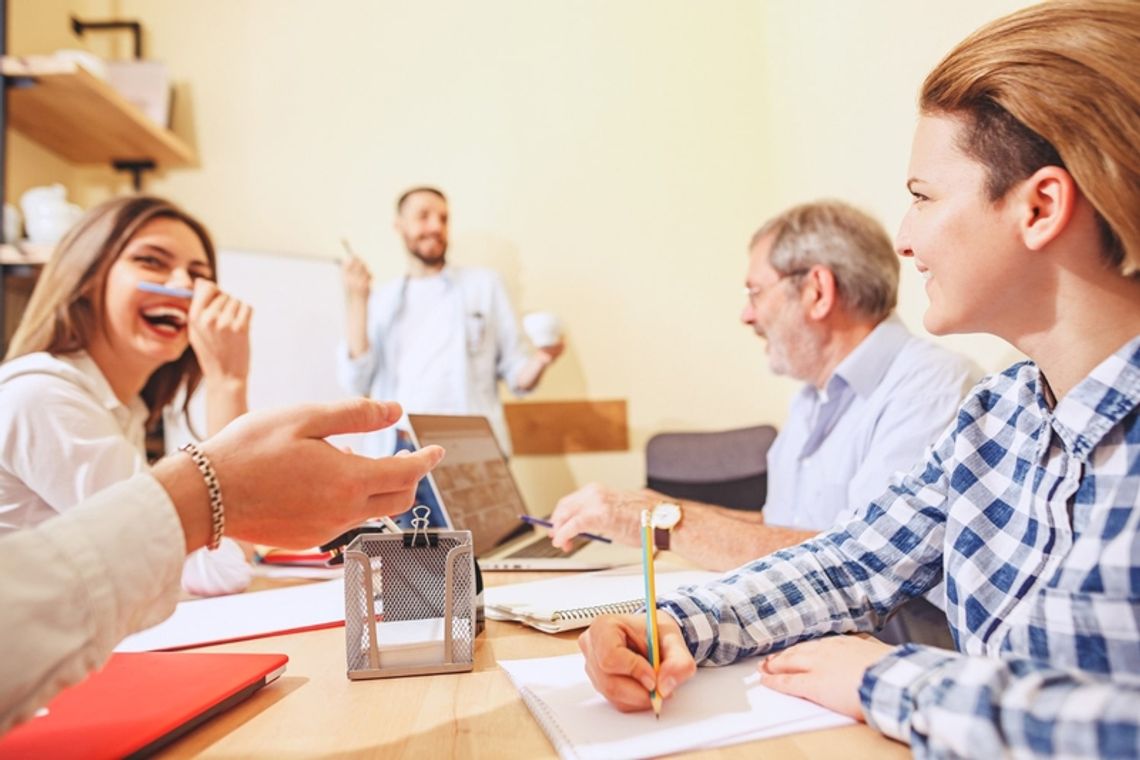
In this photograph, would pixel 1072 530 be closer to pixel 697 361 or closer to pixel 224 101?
pixel 697 361

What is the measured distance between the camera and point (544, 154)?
3316 mm

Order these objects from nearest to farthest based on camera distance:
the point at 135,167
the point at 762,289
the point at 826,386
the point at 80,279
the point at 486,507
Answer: the point at 80,279
the point at 486,507
the point at 826,386
the point at 762,289
the point at 135,167

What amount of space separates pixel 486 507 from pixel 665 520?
1.35 ft

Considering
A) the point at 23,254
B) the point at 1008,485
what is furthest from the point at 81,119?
the point at 1008,485

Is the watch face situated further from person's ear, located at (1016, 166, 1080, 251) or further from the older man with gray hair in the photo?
person's ear, located at (1016, 166, 1080, 251)

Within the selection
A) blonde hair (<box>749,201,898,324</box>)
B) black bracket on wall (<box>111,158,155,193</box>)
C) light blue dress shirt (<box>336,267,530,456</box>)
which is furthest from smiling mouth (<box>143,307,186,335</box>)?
black bracket on wall (<box>111,158,155,193</box>)

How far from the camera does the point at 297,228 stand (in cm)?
324

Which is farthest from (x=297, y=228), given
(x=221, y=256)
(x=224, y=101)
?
(x=224, y=101)

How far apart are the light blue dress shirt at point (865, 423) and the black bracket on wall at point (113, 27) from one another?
3.08 metres

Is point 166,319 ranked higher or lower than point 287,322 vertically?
lower

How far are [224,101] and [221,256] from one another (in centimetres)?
79

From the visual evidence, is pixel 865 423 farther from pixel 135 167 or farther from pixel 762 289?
pixel 135 167

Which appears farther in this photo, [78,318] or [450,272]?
[450,272]

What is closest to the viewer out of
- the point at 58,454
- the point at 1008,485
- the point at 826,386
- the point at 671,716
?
the point at 671,716
